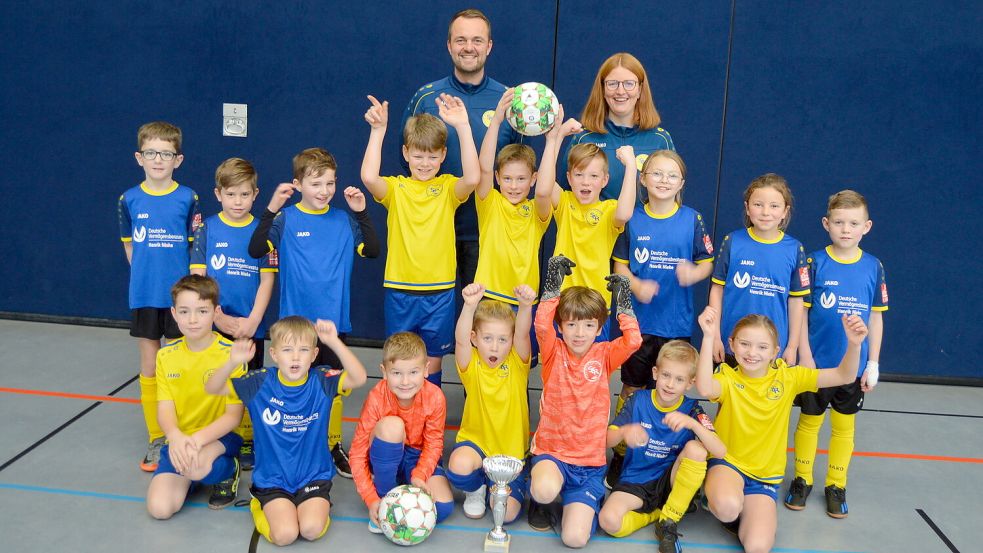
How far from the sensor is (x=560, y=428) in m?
4.03

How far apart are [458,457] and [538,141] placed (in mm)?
2825

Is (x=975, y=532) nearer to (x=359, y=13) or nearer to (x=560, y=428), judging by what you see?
(x=560, y=428)

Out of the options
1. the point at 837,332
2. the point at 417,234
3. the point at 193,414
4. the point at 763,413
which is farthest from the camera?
the point at 417,234

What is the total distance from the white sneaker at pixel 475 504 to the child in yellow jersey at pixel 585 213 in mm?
1013

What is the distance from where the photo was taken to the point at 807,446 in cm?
434

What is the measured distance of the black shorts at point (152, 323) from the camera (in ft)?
15.3

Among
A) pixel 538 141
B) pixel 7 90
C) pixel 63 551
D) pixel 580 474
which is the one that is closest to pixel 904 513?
pixel 580 474

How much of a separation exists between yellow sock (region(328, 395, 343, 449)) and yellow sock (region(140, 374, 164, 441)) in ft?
3.01

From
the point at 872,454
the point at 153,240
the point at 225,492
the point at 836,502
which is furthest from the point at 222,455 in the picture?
the point at 872,454

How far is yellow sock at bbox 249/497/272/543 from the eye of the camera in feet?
12.2

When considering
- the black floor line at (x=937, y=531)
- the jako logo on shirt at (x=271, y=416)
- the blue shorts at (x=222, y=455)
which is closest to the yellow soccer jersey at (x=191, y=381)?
the blue shorts at (x=222, y=455)

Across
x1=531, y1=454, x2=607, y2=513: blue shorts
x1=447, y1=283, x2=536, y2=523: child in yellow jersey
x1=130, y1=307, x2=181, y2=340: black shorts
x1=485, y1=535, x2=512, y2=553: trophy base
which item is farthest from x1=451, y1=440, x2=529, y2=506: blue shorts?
x1=130, y1=307, x2=181, y2=340: black shorts

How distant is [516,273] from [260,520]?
1765 millimetres

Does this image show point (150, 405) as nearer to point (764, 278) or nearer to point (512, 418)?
point (512, 418)
